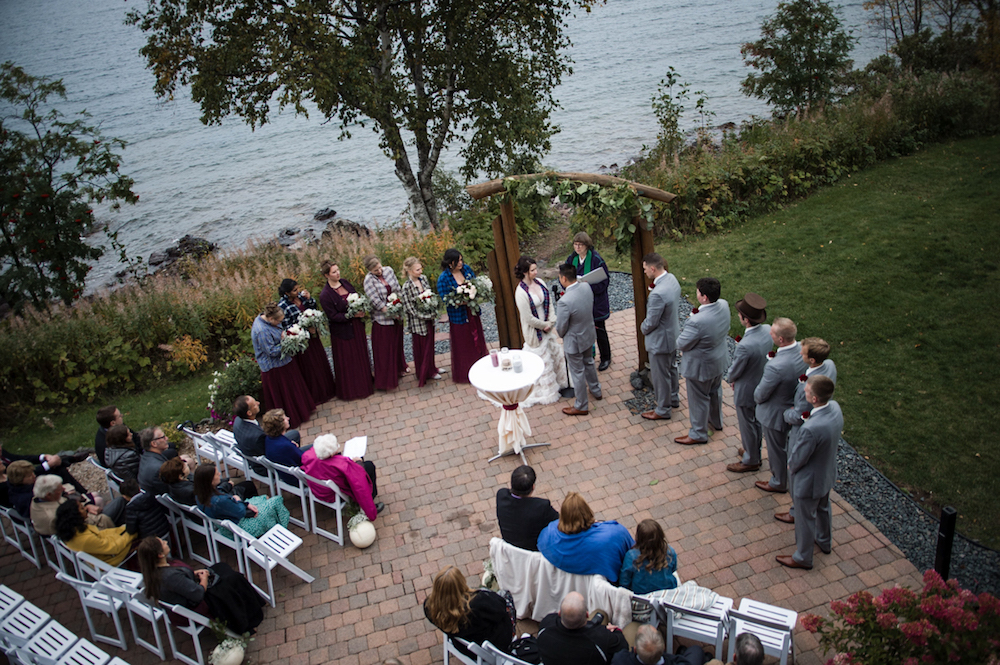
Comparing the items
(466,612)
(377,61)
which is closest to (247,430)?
(466,612)

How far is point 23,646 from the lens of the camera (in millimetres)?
5148

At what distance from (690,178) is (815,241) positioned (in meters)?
2.86

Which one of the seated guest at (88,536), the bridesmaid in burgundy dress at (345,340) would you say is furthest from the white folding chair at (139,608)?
the bridesmaid in burgundy dress at (345,340)

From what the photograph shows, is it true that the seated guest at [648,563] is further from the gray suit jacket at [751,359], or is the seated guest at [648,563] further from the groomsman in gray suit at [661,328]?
the groomsman in gray suit at [661,328]

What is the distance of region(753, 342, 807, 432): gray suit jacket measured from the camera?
19.3 ft

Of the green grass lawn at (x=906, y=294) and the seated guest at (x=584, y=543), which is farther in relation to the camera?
the green grass lawn at (x=906, y=294)

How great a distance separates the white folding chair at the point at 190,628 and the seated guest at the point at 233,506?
909 mm

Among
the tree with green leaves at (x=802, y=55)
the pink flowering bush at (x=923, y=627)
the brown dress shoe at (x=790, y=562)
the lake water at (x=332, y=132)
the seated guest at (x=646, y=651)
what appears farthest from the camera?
the lake water at (x=332, y=132)

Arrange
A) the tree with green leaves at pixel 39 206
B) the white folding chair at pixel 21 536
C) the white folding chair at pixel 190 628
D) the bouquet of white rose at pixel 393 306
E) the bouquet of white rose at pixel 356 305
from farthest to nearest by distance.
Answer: the tree with green leaves at pixel 39 206, the bouquet of white rose at pixel 393 306, the bouquet of white rose at pixel 356 305, the white folding chair at pixel 21 536, the white folding chair at pixel 190 628

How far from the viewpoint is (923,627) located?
3650 mm

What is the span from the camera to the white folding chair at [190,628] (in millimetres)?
5203

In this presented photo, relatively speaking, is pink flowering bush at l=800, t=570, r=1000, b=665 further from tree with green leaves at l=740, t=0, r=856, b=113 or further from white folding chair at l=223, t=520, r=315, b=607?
tree with green leaves at l=740, t=0, r=856, b=113

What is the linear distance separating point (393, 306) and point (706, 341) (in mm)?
4112

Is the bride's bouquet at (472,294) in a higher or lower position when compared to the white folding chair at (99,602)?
higher
